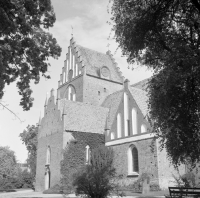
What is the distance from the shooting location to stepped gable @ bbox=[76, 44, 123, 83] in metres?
39.9

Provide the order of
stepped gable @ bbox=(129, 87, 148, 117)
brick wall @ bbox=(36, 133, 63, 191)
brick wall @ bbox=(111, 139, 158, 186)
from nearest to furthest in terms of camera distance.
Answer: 1. brick wall @ bbox=(111, 139, 158, 186)
2. stepped gable @ bbox=(129, 87, 148, 117)
3. brick wall @ bbox=(36, 133, 63, 191)

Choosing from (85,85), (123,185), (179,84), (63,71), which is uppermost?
(63,71)

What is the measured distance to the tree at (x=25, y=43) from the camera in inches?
409

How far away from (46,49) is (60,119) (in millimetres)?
19332

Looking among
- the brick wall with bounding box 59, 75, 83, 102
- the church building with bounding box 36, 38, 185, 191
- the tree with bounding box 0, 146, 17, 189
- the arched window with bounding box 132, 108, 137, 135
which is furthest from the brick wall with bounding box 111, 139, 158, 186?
the tree with bounding box 0, 146, 17, 189

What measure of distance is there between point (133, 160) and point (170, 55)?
18.5 m

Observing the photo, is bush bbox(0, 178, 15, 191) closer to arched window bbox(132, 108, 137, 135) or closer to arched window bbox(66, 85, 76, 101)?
arched window bbox(66, 85, 76, 101)

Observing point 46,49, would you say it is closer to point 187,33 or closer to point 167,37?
point 167,37

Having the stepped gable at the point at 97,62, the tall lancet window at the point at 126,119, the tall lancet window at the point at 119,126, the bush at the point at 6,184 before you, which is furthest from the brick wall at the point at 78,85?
→ the bush at the point at 6,184

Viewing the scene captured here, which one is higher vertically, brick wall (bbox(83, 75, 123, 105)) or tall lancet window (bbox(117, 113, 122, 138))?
brick wall (bbox(83, 75, 123, 105))

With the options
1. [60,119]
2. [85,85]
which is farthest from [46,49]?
[85,85]

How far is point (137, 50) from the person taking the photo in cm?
1230

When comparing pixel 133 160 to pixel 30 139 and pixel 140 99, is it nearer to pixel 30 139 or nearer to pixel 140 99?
pixel 140 99

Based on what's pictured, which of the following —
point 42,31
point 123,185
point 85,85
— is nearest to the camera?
point 42,31
